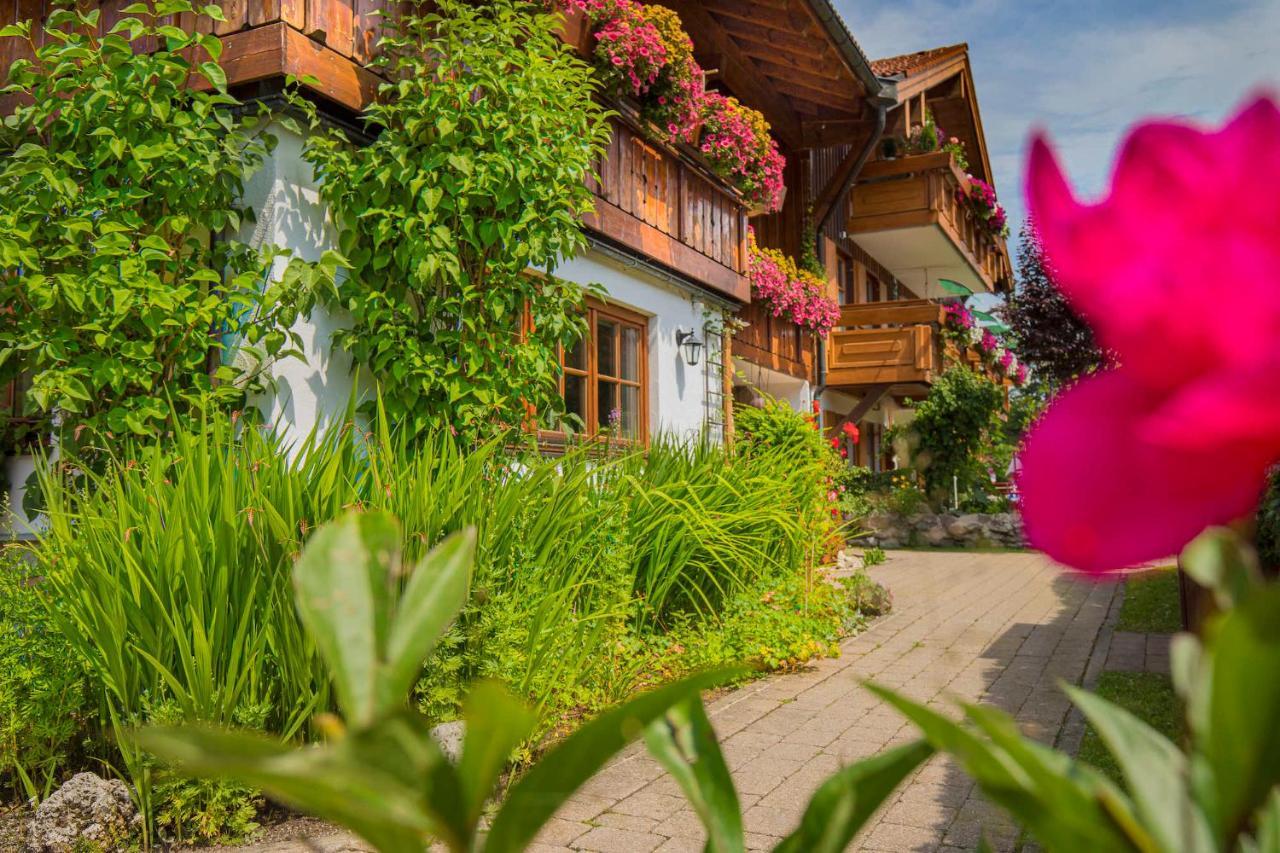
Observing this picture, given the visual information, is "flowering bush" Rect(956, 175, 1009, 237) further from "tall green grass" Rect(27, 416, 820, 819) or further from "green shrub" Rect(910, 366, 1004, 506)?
"tall green grass" Rect(27, 416, 820, 819)

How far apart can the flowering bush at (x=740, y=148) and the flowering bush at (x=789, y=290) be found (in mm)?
1258

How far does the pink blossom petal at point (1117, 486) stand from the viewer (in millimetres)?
259

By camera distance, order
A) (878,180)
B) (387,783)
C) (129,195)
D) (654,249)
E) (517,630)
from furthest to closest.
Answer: (878,180), (654,249), (129,195), (517,630), (387,783)

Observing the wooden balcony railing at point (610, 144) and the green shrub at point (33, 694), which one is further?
the wooden balcony railing at point (610, 144)

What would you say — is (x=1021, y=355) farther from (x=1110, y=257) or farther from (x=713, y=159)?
(x=1110, y=257)

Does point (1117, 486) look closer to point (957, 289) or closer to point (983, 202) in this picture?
point (957, 289)

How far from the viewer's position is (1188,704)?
274 mm

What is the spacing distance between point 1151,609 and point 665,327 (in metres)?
4.64

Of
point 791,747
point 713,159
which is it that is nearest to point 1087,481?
point 791,747

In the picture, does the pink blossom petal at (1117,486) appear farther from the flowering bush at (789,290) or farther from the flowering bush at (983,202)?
the flowering bush at (983,202)

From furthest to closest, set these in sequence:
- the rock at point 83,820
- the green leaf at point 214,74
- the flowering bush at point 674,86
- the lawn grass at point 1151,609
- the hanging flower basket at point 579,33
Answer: the flowering bush at point 674,86
the hanging flower basket at point 579,33
the lawn grass at point 1151,609
the green leaf at point 214,74
the rock at point 83,820

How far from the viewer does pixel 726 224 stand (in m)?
10.1

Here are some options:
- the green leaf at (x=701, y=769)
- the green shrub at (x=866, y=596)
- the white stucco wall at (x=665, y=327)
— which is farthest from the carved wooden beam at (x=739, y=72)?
the green leaf at (x=701, y=769)

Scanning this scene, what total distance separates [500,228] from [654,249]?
10.2 feet
